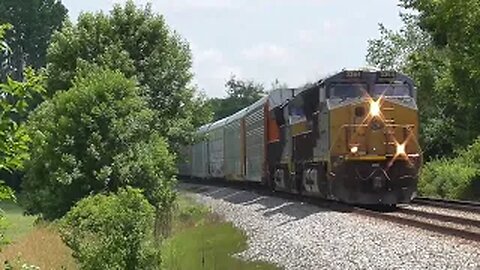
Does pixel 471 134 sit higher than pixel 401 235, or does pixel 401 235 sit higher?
pixel 471 134

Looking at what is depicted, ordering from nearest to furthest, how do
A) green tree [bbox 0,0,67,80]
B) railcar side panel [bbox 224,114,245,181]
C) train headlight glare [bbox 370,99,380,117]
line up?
train headlight glare [bbox 370,99,380,117] < railcar side panel [bbox 224,114,245,181] < green tree [bbox 0,0,67,80]

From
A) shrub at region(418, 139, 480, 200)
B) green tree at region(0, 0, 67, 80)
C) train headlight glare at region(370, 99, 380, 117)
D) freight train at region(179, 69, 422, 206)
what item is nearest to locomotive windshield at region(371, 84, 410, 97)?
freight train at region(179, 69, 422, 206)

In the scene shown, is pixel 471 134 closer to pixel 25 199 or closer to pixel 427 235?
pixel 25 199

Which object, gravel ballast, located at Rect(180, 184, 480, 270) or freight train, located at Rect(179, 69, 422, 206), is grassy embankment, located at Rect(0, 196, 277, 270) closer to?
gravel ballast, located at Rect(180, 184, 480, 270)

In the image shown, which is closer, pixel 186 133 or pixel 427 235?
pixel 427 235

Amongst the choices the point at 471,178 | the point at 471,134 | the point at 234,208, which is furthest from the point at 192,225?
the point at 471,134

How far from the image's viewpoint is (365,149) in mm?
20453

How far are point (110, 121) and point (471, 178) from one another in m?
13.8

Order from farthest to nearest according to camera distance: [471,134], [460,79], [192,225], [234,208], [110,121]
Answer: [471,134] < [460,79] < [234,208] < [192,225] < [110,121]

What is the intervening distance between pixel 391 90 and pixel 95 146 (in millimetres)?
7659

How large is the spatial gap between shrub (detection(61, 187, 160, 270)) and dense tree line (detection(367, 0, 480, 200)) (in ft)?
53.8

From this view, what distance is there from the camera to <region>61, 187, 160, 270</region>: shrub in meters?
11.4

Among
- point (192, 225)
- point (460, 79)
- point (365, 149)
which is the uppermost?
point (460, 79)

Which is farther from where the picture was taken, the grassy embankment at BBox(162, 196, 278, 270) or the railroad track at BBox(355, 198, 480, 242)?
the grassy embankment at BBox(162, 196, 278, 270)
